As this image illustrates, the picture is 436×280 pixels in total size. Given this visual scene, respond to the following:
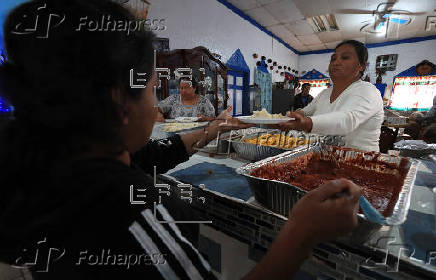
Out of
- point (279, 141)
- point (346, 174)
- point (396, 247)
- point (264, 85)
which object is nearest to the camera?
point (396, 247)

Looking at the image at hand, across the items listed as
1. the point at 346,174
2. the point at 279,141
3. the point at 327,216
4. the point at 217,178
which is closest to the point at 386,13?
the point at 279,141

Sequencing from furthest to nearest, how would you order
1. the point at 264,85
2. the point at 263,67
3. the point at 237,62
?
the point at 264,85 < the point at 263,67 < the point at 237,62

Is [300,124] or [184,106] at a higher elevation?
[184,106]

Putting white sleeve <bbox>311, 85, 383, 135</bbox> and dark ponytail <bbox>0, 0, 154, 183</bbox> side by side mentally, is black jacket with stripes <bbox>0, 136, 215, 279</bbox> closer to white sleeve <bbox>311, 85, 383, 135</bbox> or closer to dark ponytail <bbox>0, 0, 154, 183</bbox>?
dark ponytail <bbox>0, 0, 154, 183</bbox>

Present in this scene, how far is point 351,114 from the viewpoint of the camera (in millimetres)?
1467

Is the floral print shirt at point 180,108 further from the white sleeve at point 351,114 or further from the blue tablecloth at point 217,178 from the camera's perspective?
the white sleeve at point 351,114

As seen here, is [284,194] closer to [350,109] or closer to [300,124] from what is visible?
[300,124]

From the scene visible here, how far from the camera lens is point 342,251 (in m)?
0.72

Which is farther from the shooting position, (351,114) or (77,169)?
(351,114)

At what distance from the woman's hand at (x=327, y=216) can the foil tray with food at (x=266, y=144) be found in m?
0.91

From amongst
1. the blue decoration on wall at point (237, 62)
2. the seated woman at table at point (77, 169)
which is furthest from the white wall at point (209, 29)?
the seated woman at table at point (77, 169)

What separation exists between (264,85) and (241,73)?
150cm

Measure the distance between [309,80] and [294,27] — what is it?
3.95m

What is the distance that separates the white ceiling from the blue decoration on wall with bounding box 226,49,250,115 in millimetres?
1143
